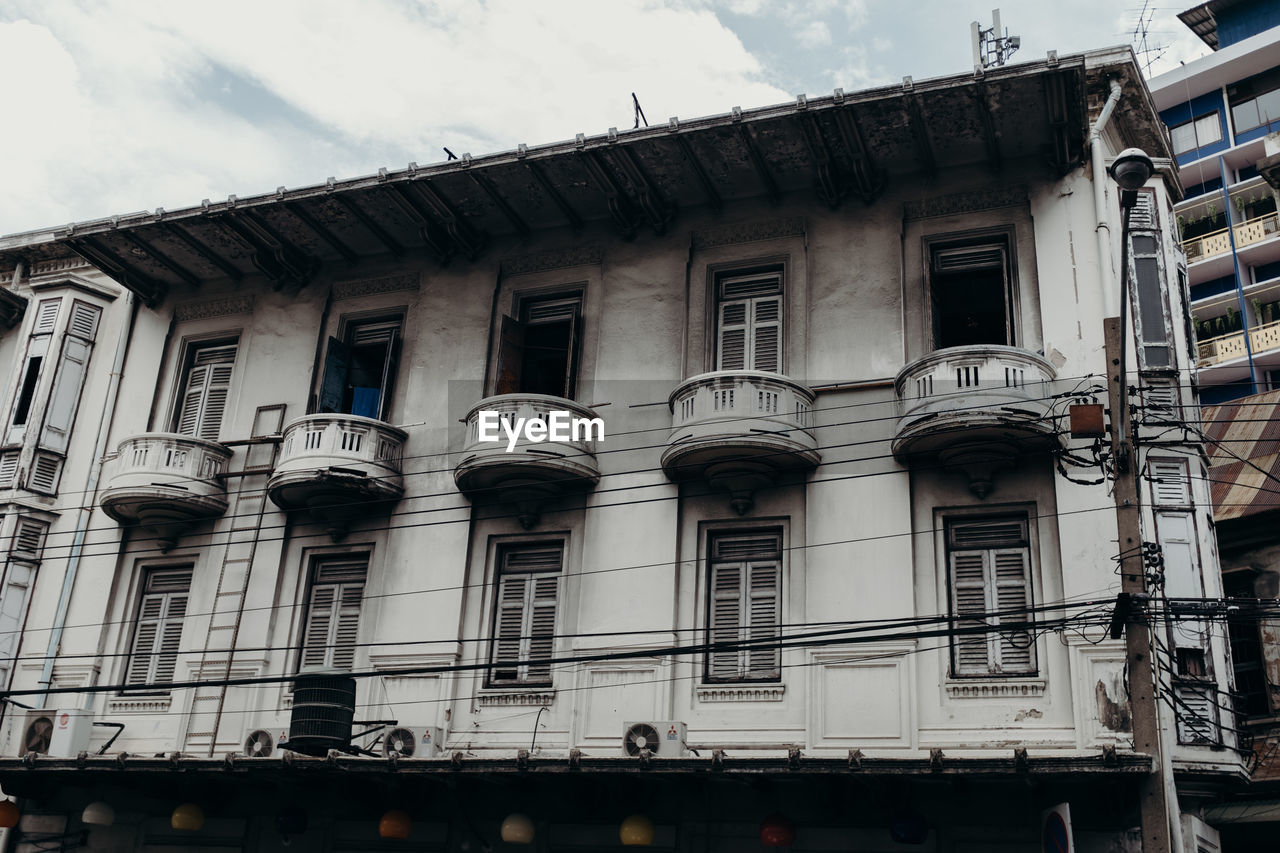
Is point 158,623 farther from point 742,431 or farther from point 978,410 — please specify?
point 978,410

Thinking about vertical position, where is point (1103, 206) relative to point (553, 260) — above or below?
below

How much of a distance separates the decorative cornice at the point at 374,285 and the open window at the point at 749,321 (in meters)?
5.28

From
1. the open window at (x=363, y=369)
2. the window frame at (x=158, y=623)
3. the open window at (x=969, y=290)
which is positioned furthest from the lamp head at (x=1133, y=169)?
the window frame at (x=158, y=623)

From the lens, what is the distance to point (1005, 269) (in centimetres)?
1639

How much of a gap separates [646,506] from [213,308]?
9.36 meters

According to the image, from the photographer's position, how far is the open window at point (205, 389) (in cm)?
2033

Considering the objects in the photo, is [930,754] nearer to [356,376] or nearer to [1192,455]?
[1192,455]

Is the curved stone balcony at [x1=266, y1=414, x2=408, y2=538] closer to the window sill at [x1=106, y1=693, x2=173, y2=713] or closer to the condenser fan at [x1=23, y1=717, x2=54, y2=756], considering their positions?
the window sill at [x1=106, y1=693, x2=173, y2=713]

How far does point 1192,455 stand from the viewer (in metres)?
16.9

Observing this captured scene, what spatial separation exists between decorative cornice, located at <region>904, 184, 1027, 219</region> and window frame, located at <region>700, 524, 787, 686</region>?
4.94m

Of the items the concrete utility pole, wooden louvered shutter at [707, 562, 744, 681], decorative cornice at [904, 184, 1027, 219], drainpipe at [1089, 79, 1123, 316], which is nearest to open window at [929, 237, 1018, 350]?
decorative cornice at [904, 184, 1027, 219]

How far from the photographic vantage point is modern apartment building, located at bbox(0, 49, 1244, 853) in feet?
46.9

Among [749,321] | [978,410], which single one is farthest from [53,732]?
[978,410]

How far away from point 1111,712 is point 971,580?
2299 millimetres
